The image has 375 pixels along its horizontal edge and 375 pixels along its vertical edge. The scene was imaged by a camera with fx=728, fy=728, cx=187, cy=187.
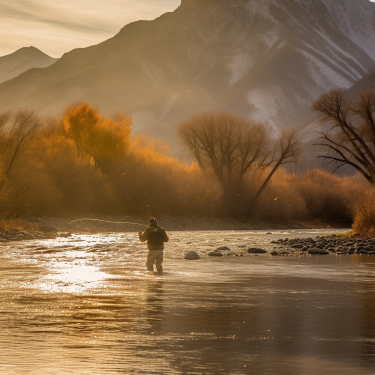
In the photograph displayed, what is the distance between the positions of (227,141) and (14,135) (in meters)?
35.1

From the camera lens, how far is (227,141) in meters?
87.2

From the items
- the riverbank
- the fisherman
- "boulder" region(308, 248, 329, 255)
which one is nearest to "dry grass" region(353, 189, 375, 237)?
"boulder" region(308, 248, 329, 255)

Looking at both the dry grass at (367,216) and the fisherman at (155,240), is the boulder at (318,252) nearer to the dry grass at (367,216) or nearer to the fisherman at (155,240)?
the dry grass at (367,216)

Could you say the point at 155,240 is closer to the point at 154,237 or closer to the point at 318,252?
the point at 154,237

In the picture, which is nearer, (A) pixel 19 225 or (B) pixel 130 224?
(A) pixel 19 225

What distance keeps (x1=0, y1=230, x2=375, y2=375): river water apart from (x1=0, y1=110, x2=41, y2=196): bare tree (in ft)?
116

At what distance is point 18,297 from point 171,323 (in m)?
4.68

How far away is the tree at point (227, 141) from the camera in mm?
86562

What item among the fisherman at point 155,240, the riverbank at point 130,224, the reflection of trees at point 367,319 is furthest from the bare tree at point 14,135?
the reflection of trees at point 367,319

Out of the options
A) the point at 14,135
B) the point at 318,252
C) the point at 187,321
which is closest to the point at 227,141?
the point at 14,135

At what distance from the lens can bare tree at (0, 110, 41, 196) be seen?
186 ft

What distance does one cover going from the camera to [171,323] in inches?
460

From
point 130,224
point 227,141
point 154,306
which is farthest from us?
point 227,141

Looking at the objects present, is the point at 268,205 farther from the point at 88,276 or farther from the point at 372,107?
the point at 88,276
